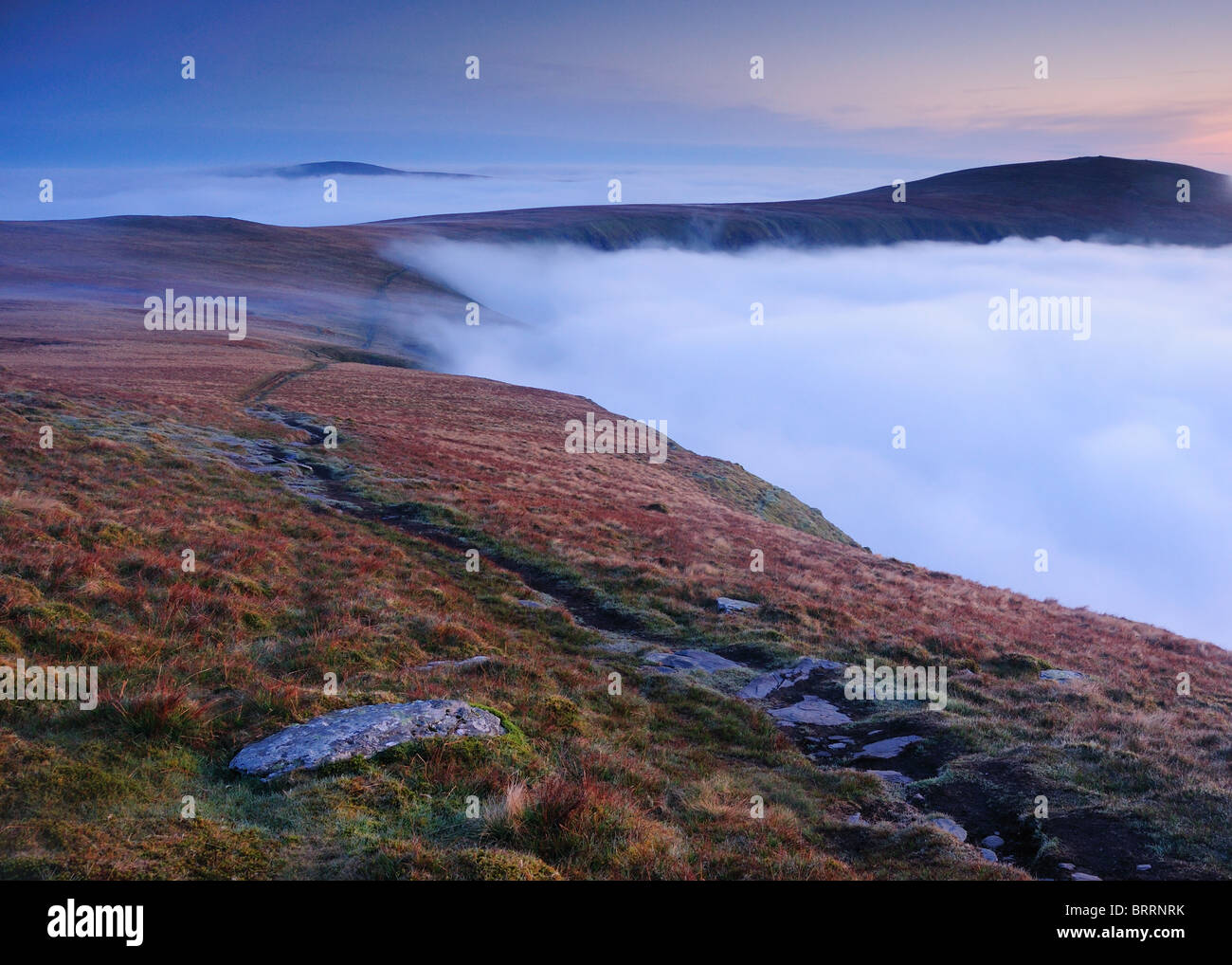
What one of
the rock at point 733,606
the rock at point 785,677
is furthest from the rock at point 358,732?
the rock at point 733,606

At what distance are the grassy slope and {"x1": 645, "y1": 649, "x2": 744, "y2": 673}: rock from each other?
820 millimetres

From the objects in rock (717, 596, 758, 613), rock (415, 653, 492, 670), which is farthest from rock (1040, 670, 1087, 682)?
rock (415, 653, 492, 670)

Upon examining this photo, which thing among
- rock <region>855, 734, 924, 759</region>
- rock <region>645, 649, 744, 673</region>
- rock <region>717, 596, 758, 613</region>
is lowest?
rock <region>855, 734, 924, 759</region>

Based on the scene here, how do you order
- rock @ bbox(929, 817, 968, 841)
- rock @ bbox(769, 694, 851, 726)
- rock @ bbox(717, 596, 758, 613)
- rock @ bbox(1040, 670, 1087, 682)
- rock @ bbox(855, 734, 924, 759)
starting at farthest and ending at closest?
rock @ bbox(717, 596, 758, 613) → rock @ bbox(1040, 670, 1087, 682) → rock @ bbox(769, 694, 851, 726) → rock @ bbox(855, 734, 924, 759) → rock @ bbox(929, 817, 968, 841)

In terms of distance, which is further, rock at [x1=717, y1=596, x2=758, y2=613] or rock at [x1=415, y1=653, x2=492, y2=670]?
rock at [x1=717, y1=596, x2=758, y2=613]

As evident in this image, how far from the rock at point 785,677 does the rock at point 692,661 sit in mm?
718

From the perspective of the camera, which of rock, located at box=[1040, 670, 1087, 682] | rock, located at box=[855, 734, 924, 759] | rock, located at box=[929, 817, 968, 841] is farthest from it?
rock, located at box=[1040, 670, 1087, 682]

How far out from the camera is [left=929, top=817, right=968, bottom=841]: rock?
9050 millimetres

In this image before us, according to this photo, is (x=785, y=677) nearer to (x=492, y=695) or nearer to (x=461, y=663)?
(x=461, y=663)

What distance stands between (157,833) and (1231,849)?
11291mm

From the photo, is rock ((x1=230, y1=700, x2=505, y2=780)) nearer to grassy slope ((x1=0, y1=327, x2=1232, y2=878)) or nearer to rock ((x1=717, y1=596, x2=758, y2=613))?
grassy slope ((x1=0, y1=327, x2=1232, y2=878))

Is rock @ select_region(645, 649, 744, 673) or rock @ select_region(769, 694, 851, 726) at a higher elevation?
rock @ select_region(645, 649, 744, 673)

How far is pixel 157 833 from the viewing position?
5969 mm
